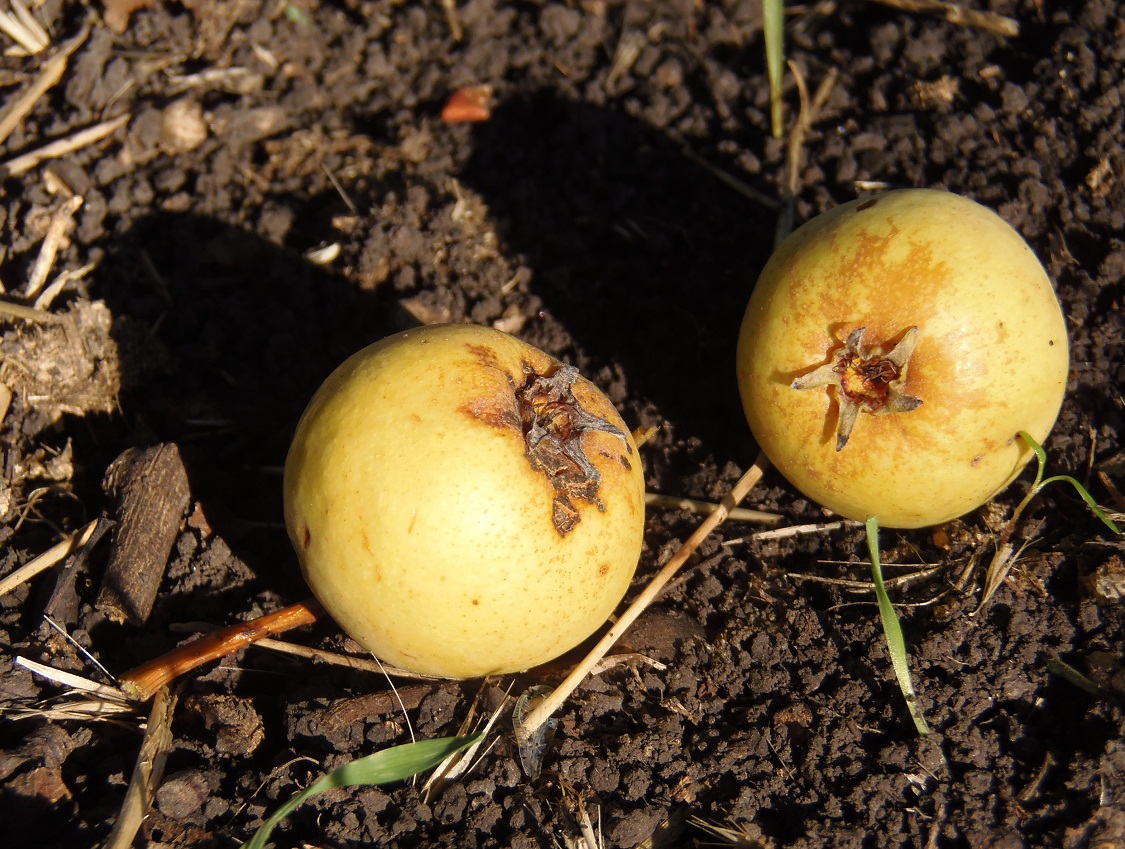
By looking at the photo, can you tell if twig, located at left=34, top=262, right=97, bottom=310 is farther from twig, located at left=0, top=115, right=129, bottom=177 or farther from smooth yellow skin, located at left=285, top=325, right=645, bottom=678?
smooth yellow skin, located at left=285, top=325, right=645, bottom=678

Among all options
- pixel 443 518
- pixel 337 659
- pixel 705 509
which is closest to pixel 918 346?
pixel 705 509

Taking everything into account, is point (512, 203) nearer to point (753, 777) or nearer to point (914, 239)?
point (914, 239)

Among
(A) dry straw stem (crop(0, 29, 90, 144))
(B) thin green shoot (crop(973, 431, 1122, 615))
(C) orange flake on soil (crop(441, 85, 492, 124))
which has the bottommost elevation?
(B) thin green shoot (crop(973, 431, 1122, 615))

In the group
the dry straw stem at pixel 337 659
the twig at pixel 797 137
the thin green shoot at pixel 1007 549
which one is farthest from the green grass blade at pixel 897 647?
the twig at pixel 797 137

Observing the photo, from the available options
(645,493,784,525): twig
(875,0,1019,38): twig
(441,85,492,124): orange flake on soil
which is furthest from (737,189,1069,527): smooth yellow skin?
(441,85,492,124): orange flake on soil

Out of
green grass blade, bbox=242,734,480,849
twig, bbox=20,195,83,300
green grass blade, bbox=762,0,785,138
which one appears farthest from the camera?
twig, bbox=20,195,83,300

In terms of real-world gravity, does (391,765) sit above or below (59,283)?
below

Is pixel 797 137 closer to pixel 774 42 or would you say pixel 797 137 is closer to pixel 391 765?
pixel 774 42
